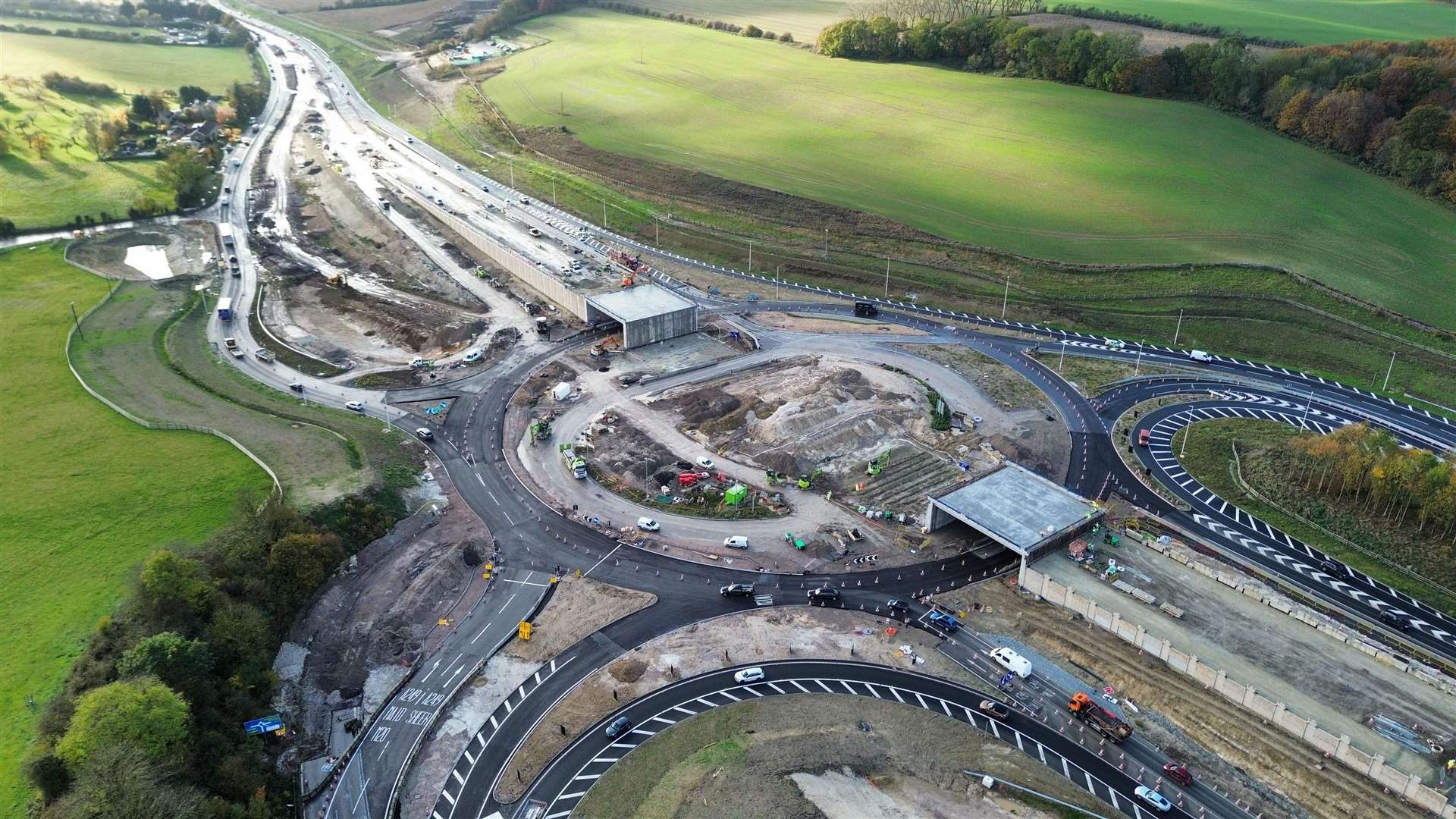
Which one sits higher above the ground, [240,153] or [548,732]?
[240,153]

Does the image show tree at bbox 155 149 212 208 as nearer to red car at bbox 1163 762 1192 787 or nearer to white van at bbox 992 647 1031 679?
white van at bbox 992 647 1031 679

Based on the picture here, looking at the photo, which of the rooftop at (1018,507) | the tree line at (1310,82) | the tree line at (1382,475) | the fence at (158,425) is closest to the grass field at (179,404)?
the fence at (158,425)

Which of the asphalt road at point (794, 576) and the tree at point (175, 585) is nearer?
the tree at point (175, 585)

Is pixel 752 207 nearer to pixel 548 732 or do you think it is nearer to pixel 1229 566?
pixel 1229 566

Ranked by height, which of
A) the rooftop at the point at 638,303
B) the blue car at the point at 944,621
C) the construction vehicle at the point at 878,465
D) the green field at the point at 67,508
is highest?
the rooftop at the point at 638,303

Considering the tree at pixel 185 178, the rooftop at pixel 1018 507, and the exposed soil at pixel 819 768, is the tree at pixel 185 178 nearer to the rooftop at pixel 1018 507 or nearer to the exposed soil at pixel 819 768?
the rooftop at pixel 1018 507

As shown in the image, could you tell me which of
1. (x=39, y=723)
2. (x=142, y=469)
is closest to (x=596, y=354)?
(x=142, y=469)

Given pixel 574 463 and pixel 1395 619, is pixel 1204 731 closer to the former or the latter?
pixel 1395 619

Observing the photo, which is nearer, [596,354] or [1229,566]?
[1229,566]
